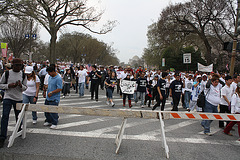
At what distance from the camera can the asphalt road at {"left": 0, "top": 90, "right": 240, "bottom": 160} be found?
401 centimetres

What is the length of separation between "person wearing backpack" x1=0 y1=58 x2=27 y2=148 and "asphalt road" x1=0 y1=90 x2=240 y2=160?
56cm

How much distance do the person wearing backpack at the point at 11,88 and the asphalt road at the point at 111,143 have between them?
0.56 metres

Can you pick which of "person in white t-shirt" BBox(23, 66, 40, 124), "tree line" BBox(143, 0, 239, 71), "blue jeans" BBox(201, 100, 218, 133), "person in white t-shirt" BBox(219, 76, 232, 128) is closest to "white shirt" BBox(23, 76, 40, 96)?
"person in white t-shirt" BBox(23, 66, 40, 124)

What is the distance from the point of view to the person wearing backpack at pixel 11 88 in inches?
169

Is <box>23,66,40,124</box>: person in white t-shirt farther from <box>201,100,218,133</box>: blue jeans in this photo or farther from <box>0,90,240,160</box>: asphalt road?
<box>201,100,218,133</box>: blue jeans

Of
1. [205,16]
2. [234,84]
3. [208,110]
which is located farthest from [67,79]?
[205,16]

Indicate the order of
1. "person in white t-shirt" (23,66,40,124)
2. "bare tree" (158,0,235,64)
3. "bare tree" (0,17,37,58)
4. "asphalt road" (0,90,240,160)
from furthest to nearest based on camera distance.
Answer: "bare tree" (0,17,37,58) < "bare tree" (158,0,235,64) < "person in white t-shirt" (23,66,40,124) < "asphalt road" (0,90,240,160)

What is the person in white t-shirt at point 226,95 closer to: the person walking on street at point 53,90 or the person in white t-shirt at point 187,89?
the person in white t-shirt at point 187,89

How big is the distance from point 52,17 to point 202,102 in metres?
18.8

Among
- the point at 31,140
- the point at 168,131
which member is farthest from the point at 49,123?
the point at 168,131

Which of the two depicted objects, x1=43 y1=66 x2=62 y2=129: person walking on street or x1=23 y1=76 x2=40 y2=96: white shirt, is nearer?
x1=43 y1=66 x2=62 y2=129: person walking on street

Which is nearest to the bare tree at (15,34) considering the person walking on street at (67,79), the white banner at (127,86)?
the person walking on street at (67,79)

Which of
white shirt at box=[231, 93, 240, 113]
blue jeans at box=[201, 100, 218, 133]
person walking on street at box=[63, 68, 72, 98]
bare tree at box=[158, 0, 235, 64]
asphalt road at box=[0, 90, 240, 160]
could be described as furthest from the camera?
bare tree at box=[158, 0, 235, 64]

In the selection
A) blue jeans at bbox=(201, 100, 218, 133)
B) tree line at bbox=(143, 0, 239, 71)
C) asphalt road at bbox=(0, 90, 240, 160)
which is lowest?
asphalt road at bbox=(0, 90, 240, 160)
